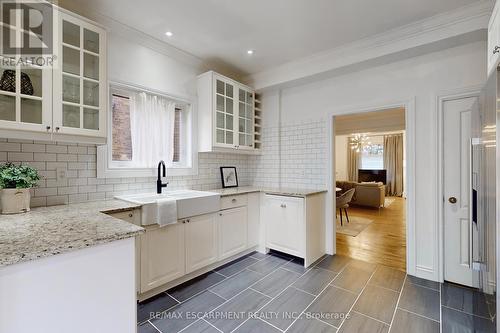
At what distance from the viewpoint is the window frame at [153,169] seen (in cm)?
239

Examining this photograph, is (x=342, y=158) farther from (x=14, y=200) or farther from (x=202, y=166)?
(x=14, y=200)

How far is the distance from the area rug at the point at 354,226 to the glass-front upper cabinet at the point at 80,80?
161 inches

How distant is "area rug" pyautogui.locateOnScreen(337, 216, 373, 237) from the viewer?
4.31 metres

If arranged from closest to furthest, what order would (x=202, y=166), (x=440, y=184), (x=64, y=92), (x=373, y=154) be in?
1. (x=64, y=92)
2. (x=440, y=184)
3. (x=202, y=166)
4. (x=373, y=154)

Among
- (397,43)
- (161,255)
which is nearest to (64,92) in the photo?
(161,255)

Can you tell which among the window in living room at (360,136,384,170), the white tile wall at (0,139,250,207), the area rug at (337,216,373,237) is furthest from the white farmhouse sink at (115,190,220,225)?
the window in living room at (360,136,384,170)

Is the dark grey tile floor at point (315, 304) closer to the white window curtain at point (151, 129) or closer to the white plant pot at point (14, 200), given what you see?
the white plant pot at point (14, 200)

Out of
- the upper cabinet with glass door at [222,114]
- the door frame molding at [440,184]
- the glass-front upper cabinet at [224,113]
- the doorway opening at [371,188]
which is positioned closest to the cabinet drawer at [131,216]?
the upper cabinet with glass door at [222,114]

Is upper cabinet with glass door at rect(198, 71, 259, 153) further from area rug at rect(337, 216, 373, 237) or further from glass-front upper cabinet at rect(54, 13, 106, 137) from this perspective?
area rug at rect(337, 216, 373, 237)

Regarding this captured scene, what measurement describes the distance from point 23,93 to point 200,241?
6.34 feet

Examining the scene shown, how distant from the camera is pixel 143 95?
2744 millimetres

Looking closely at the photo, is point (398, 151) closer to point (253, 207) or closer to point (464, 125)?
point (464, 125)

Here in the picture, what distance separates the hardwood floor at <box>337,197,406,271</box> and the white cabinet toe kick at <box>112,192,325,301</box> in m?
0.58

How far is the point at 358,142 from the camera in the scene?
9812 mm
